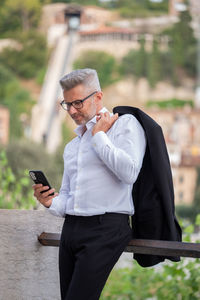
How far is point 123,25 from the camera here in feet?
95.9

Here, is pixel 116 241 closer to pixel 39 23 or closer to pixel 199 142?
pixel 199 142

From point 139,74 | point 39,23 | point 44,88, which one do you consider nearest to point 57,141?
point 44,88

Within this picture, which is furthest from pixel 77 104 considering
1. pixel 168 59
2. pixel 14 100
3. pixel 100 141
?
pixel 168 59

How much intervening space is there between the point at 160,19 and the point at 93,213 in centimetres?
2891

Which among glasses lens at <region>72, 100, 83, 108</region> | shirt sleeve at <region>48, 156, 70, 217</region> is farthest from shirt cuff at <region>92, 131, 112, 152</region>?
shirt sleeve at <region>48, 156, 70, 217</region>

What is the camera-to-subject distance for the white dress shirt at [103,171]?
4.58 ft

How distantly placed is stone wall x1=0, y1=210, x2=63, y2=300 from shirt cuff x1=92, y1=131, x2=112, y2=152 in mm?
614

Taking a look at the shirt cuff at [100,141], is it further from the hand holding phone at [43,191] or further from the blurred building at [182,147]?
the blurred building at [182,147]

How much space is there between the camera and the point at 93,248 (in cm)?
144

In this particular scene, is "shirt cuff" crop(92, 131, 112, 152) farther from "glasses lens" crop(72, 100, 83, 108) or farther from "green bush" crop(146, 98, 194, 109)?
"green bush" crop(146, 98, 194, 109)

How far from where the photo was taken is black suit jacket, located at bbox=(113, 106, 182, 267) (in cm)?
148

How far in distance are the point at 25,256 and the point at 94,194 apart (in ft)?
2.02

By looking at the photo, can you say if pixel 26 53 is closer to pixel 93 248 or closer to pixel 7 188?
pixel 7 188

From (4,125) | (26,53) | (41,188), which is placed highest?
(41,188)
